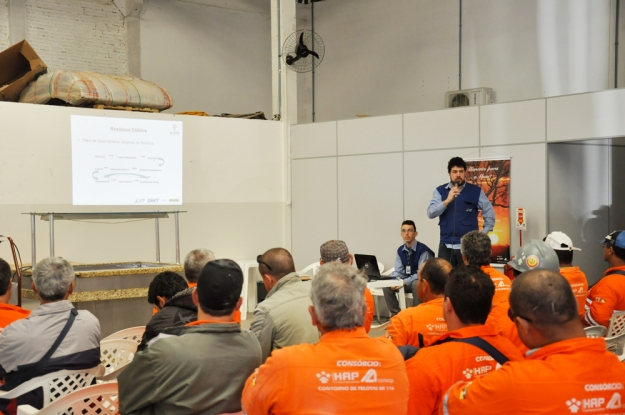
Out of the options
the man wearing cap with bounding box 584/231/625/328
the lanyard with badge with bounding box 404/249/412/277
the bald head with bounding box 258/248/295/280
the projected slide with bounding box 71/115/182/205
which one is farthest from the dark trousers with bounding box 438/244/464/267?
the projected slide with bounding box 71/115/182/205

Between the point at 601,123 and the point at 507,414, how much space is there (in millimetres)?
5667

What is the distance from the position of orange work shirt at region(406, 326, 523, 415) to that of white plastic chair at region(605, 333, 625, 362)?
2001mm

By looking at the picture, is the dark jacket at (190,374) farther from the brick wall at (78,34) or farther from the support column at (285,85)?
the brick wall at (78,34)

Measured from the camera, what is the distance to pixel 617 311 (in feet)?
13.3

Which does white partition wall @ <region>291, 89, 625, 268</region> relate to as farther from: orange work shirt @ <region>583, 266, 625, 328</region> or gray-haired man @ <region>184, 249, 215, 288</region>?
gray-haired man @ <region>184, 249, 215, 288</region>

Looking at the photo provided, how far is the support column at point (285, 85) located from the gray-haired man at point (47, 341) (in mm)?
6692

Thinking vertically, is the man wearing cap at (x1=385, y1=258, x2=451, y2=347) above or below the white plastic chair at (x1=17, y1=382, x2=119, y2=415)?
above

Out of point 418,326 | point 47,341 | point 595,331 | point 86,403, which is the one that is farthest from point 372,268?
point 86,403

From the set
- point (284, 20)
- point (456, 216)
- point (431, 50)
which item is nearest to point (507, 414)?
point (456, 216)

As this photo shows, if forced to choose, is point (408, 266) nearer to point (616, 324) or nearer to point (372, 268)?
point (372, 268)

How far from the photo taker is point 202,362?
219cm

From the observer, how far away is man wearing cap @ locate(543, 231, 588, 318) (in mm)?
3875

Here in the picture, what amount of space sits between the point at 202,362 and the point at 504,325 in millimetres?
1475

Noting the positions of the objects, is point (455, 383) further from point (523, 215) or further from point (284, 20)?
point (284, 20)
